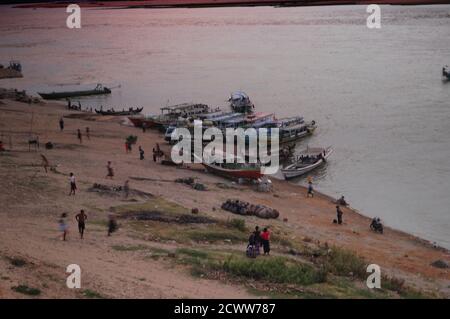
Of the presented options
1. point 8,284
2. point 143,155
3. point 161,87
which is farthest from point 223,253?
point 161,87

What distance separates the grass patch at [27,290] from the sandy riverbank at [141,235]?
154 millimetres

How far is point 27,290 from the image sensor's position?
14766mm

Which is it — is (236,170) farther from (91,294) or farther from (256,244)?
(91,294)

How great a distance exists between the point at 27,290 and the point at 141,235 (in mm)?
6633

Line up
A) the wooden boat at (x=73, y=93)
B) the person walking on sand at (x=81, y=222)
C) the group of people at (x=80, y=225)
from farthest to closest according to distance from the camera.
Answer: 1. the wooden boat at (x=73, y=93)
2. the person walking on sand at (x=81, y=222)
3. the group of people at (x=80, y=225)

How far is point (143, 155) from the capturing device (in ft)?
124

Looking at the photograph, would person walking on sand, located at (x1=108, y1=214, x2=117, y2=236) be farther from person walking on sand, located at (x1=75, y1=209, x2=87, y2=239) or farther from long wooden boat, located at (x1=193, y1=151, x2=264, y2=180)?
long wooden boat, located at (x1=193, y1=151, x2=264, y2=180)

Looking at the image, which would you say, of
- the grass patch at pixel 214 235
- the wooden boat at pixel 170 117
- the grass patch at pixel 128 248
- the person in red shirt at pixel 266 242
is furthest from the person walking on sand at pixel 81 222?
the wooden boat at pixel 170 117

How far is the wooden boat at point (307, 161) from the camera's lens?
37.1 metres

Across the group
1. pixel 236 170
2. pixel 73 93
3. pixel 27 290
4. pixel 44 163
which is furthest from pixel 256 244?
pixel 73 93

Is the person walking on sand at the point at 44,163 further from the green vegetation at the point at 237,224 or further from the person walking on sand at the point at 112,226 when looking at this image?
the green vegetation at the point at 237,224

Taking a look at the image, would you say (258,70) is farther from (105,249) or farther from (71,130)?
(105,249)

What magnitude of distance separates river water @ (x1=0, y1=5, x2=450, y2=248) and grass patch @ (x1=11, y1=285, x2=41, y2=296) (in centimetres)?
1832

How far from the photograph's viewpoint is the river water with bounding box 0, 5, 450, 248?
3528cm
